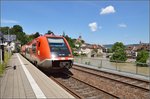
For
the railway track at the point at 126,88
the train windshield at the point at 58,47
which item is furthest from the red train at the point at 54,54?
the railway track at the point at 126,88

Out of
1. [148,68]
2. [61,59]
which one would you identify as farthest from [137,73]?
[61,59]

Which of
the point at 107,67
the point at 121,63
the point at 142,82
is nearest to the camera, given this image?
the point at 142,82

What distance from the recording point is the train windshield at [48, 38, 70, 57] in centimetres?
1640

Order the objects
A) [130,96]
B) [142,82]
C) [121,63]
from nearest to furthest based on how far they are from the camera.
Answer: [130,96] < [142,82] < [121,63]

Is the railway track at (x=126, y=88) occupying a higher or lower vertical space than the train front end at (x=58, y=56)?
lower

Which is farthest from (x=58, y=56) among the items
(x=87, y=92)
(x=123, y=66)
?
(x=123, y=66)

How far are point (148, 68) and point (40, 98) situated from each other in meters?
10.5

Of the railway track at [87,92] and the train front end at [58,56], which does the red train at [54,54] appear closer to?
the train front end at [58,56]

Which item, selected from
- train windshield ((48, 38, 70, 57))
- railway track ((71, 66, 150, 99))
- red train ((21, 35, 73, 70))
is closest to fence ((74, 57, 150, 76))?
railway track ((71, 66, 150, 99))

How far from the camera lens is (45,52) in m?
16.5

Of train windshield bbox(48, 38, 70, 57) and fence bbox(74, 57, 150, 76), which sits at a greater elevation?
train windshield bbox(48, 38, 70, 57)

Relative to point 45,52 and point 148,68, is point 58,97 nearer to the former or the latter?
point 45,52

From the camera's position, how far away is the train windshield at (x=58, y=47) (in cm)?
1640

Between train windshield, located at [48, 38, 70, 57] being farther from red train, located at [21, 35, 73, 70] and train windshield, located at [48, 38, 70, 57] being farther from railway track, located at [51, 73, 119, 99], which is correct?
railway track, located at [51, 73, 119, 99]
